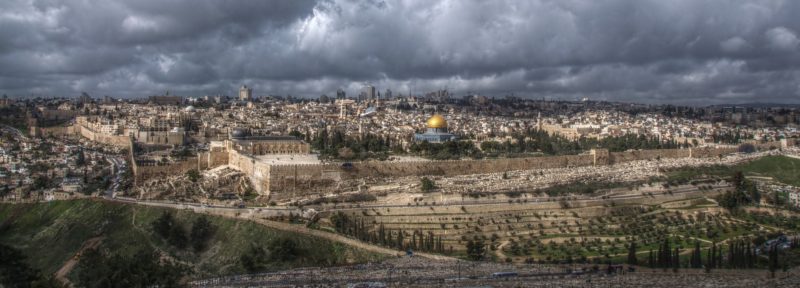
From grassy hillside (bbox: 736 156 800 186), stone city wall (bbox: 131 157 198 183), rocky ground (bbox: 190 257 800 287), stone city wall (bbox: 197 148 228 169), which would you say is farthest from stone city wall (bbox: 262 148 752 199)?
rocky ground (bbox: 190 257 800 287)

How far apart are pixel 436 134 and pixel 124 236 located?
1288 inches

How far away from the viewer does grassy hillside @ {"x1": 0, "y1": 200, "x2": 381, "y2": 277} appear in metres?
34.5

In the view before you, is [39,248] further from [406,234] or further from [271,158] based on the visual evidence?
[406,234]

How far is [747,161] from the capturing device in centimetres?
5819

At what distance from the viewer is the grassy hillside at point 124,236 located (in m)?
34.5

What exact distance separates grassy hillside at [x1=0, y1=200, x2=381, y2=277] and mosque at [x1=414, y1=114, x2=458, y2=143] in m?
29.5

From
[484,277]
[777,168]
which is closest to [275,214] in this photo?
[484,277]

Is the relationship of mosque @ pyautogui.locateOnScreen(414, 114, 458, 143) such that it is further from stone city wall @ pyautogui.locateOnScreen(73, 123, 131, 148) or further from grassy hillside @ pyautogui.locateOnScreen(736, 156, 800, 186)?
stone city wall @ pyautogui.locateOnScreen(73, 123, 131, 148)

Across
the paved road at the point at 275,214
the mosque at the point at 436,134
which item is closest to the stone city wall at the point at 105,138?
the paved road at the point at 275,214

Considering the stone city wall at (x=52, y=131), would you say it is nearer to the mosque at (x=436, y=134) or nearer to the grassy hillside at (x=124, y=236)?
the grassy hillside at (x=124, y=236)

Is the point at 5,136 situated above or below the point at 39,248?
above

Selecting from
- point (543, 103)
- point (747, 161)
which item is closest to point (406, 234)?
point (747, 161)

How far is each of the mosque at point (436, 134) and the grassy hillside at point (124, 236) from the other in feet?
96.9

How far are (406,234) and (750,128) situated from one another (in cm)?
7315
